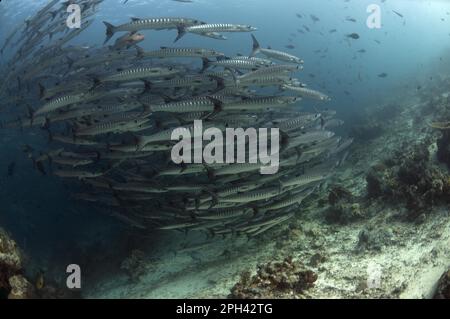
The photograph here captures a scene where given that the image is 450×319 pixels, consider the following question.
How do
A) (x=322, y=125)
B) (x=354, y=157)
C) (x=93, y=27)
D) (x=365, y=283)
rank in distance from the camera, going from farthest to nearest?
(x=93, y=27) → (x=354, y=157) → (x=322, y=125) → (x=365, y=283)

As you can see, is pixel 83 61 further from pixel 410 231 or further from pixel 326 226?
pixel 410 231

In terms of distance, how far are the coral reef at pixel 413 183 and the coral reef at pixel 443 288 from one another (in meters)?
3.07

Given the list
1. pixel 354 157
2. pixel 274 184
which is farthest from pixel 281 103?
pixel 354 157

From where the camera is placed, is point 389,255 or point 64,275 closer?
point 389,255

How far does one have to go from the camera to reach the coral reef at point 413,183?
787cm

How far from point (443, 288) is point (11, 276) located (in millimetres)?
6791

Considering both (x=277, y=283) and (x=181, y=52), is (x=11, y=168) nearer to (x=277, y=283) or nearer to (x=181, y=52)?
(x=181, y=52)

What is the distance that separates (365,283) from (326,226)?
3.08 meters

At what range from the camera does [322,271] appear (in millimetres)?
6809

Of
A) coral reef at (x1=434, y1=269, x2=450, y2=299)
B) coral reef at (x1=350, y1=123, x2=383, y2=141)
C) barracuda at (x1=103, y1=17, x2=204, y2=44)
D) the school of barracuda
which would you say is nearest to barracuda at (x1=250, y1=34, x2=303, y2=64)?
the school of barracuda

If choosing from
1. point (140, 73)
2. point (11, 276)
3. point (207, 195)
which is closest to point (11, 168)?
point (11, 276)

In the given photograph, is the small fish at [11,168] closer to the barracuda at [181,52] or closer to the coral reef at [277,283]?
the barracuda at [181,52]

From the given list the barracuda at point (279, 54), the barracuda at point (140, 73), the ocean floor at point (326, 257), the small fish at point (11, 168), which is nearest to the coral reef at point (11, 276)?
the ocean floor at point (326, 257)

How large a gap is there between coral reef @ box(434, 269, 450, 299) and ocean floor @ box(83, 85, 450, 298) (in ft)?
1.17
